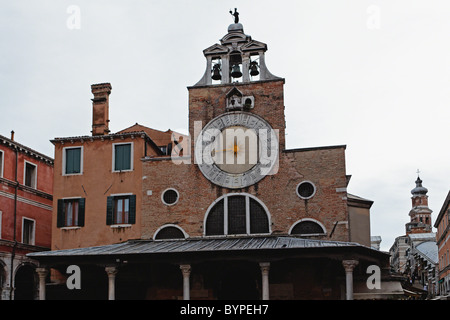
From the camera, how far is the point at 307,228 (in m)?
25.6

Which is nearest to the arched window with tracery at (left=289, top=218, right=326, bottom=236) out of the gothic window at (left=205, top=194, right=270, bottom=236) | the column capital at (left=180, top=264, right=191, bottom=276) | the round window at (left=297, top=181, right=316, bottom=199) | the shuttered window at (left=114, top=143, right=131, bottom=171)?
the round window at (left=297, top=181, right=316, bottom=199)

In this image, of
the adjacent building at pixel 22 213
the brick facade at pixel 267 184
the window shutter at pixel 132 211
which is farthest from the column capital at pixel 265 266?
the adjacent building at pixel 22 213

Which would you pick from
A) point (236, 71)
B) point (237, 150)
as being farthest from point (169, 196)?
point (236, 71)

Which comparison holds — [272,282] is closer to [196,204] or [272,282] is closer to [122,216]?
[196,204]

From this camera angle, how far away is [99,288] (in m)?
26.5

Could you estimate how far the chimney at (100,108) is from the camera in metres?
30.1

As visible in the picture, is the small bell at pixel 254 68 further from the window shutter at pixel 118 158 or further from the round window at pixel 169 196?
the window shutter at pixel 118 158

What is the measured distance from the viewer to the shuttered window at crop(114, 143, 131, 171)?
92.0 feet

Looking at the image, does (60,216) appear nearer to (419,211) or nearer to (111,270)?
(111,270)

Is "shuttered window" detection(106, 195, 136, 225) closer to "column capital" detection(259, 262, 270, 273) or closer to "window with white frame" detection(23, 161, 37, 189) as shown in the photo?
"column capital" detection(259, 262, 270, 273)

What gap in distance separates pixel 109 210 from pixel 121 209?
536mm

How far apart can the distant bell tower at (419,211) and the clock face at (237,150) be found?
6869cm

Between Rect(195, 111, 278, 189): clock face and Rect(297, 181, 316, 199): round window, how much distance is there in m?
1.40
